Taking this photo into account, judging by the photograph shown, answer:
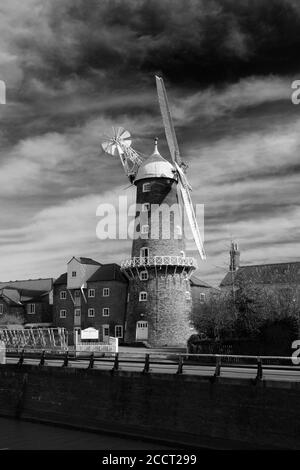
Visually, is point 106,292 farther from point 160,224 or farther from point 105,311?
point 160,224

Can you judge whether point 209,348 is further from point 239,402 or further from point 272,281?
point 272,281

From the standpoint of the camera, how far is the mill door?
4878cm

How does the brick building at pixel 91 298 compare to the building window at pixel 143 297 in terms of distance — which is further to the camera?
the brick building at pixel 91 298

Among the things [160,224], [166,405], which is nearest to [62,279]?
[160,224]

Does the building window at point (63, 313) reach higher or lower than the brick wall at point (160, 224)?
lower

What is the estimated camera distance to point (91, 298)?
Answer: 192ft

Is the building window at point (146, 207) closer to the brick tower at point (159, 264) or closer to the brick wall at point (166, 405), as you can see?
the brick tower at point (159, 264)

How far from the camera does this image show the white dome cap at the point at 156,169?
49.0 meters

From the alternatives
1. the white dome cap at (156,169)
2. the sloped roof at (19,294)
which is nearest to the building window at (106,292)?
the sloped roof at (19,294)

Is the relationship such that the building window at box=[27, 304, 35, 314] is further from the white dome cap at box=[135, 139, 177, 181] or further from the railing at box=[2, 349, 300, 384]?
the railing at box=[2, 349, 300, 384]

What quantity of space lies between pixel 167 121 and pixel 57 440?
30.6 meters

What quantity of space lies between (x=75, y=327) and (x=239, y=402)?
134ft

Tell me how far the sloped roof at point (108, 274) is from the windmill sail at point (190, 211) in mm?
12034
